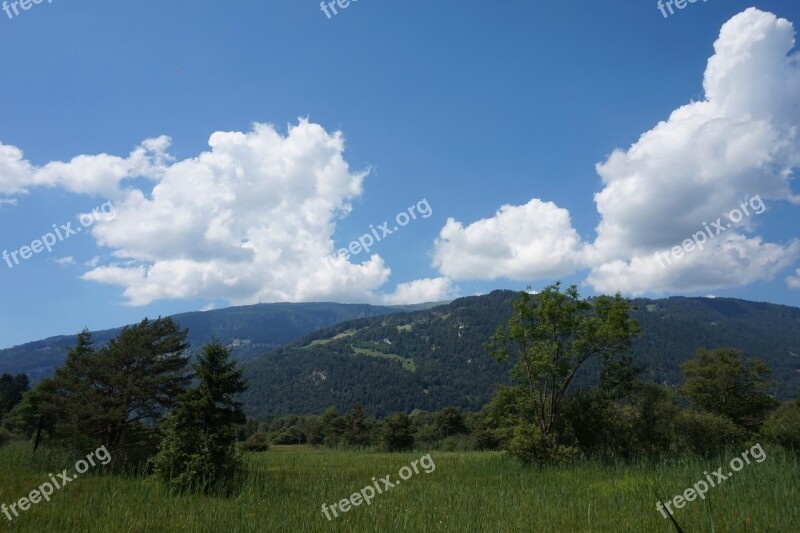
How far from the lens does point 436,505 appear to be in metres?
11.2

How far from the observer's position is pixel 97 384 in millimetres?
21250

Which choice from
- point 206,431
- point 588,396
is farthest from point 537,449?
point 206,431

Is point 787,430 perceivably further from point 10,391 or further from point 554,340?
point 10,391

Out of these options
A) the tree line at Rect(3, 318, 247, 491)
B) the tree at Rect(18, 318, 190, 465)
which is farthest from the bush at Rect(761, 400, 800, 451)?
the tree at Rect(18, 318, 190, 465)

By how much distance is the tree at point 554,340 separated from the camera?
2284cm

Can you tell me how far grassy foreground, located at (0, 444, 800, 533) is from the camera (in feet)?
28.7

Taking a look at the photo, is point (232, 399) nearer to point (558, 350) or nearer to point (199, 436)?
point (199, 436)

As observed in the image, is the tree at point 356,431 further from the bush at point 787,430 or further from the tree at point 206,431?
the tree at point 206,431

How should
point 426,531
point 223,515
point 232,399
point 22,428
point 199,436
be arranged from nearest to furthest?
point 426,531, point 223,515, point 199,436, point 232,399, point 22,428

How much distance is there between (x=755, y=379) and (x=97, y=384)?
152 ft

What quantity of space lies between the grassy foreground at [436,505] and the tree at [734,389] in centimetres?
2604

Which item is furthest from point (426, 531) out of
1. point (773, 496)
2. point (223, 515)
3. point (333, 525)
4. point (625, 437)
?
point (625, 437)

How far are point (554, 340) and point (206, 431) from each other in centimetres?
1711

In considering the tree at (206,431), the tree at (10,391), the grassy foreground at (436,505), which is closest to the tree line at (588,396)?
the grassy foreground at (436,505)
